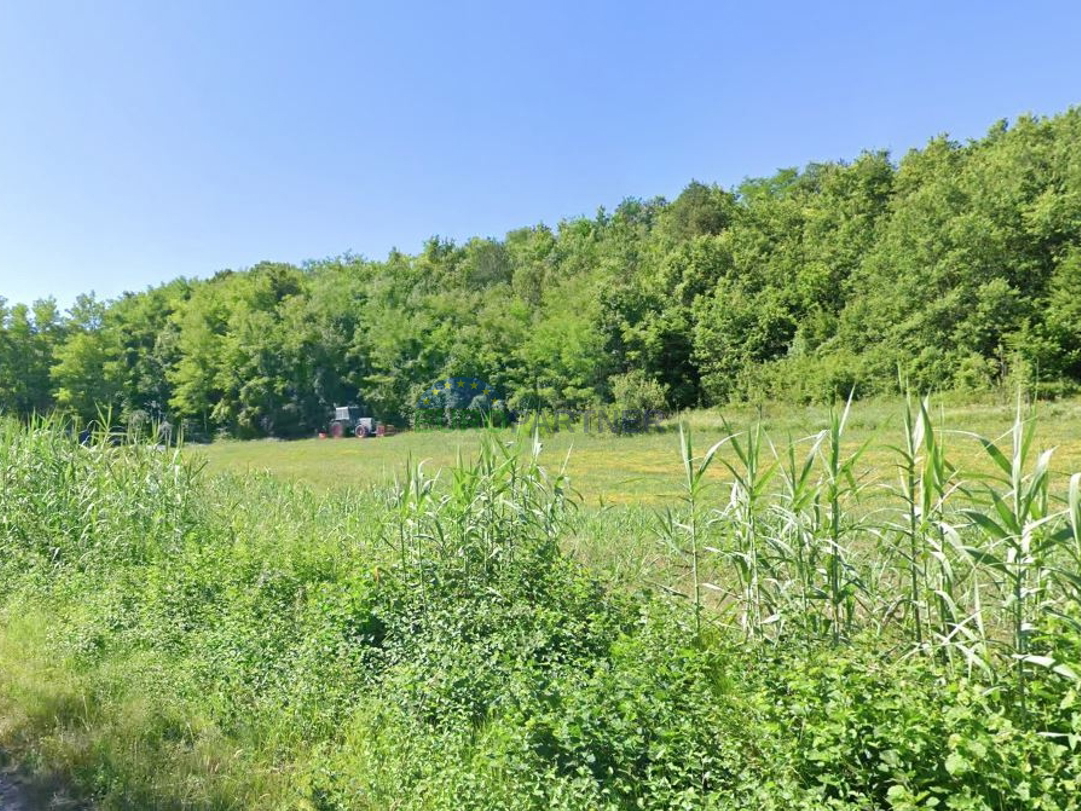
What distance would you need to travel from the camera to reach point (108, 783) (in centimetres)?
241

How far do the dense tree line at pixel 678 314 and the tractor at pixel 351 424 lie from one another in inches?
62.2

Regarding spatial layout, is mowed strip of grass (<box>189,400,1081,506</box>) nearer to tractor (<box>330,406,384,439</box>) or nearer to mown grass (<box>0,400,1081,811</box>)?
mown grass (<box>0,400,1081,811</box>)

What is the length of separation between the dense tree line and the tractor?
1581mm

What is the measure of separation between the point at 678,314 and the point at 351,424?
72.0 ft

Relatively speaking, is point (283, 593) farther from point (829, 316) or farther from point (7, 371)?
point (7, 371)

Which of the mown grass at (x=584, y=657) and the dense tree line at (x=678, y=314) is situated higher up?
the dense tree line at (x=678, y=314)

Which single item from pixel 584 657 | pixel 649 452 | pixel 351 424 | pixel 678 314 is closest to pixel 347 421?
pixel 351 424

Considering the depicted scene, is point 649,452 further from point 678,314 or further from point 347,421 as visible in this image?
point 347,421

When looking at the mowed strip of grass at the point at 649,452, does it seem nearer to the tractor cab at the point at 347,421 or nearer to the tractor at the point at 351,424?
the tractor at the point at 351,424

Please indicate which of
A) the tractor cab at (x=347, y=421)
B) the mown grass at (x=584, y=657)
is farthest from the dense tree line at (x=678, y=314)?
the mown grass at (x=584, y=657)

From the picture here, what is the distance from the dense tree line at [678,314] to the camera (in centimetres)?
2558

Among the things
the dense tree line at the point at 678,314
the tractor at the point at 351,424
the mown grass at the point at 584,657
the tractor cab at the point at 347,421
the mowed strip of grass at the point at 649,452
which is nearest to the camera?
the mown grass at the point at 584,657

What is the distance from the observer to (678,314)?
35.2 m

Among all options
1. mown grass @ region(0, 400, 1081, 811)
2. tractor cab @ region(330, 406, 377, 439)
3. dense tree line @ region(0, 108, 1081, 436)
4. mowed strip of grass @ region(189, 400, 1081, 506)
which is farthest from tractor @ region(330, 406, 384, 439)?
mown grass @ region(0, 400, 1081, 811)
